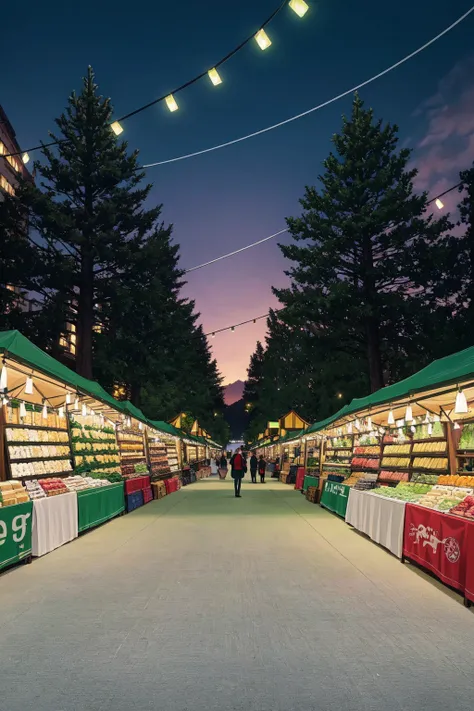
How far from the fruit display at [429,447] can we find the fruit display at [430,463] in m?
0.17

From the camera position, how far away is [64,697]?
4.00 meters

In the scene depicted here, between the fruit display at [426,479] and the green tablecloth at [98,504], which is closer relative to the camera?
the fruit display at [426,479]

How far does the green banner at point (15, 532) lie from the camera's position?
332 inches

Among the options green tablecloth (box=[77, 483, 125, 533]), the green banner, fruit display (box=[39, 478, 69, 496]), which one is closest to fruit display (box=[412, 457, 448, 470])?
green tablecloth (box=[77, 483, 125, 533])

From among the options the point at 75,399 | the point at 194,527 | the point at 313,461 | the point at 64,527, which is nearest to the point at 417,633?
the point at 64,527

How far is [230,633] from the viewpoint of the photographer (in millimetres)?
5527

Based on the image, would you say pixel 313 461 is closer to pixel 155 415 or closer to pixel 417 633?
pixel 417 633

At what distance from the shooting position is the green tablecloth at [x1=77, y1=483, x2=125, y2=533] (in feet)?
42.2

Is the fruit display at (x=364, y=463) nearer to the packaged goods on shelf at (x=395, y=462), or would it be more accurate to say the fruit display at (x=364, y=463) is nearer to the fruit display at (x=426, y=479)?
the packaged goods on shelf at (x=395, y=462)

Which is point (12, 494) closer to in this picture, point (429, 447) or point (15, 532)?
point (15, 532)

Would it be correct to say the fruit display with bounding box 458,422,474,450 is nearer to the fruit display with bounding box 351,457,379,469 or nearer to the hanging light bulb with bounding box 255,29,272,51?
the fruit display with bounding box 351,457,379,469

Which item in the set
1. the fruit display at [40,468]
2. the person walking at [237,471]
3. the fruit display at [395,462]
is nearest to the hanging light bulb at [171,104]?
the fruit display at [40,468]

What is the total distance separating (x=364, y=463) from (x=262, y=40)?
495 inches

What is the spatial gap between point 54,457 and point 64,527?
3.24m
